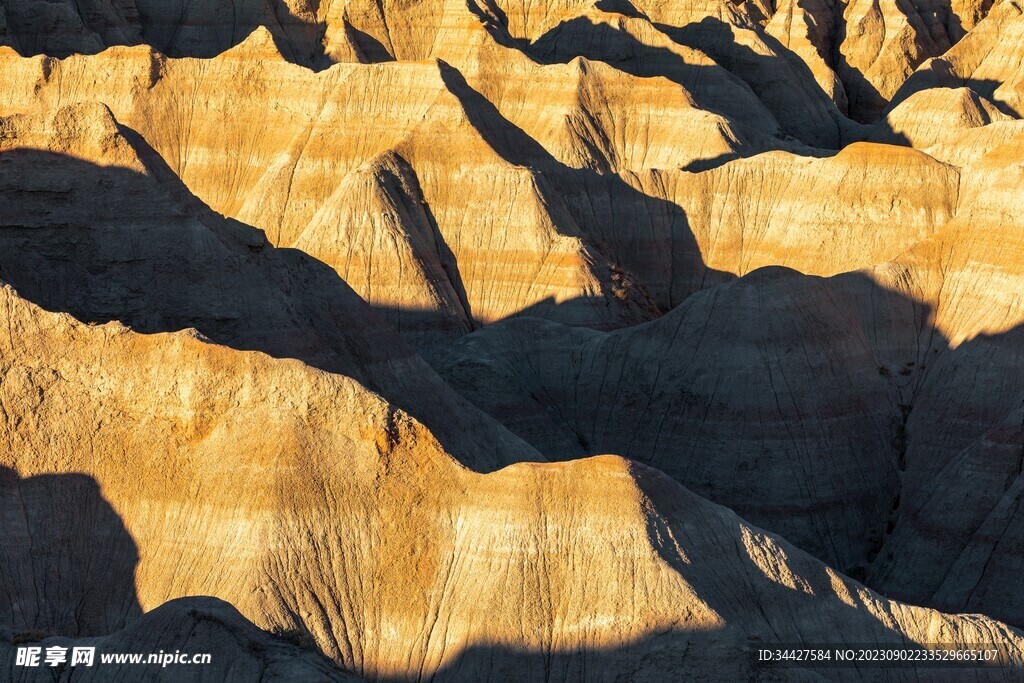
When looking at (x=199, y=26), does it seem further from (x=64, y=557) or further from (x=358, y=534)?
(x=358, y=534)

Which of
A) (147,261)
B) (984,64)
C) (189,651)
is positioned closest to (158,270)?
(147,261)

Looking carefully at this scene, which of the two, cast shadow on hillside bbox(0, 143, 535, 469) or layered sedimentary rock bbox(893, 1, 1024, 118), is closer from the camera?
cast shadow on hillside bbox(0, 143, 535, 469)

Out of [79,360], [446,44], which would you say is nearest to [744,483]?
[79,360]

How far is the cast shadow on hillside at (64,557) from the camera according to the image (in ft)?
91.2

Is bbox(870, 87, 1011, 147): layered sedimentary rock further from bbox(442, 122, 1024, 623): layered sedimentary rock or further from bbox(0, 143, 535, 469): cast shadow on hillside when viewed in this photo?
bbox(0, 143, 535, 469): cast shadow on hillside

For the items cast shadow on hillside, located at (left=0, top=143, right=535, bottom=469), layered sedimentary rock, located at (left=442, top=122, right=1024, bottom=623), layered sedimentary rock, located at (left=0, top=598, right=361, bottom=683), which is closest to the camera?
layered sedimentary rock, located at (left=0, top=598, right=361, bottom=683)

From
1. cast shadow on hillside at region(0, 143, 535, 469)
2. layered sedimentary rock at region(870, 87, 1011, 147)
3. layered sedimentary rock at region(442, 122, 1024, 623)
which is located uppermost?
cast shadow on hillside at region(0, 143, 535, 469)

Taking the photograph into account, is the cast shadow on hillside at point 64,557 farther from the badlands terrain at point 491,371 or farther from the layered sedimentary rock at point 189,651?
the layered sedimentary rock at point 189,651

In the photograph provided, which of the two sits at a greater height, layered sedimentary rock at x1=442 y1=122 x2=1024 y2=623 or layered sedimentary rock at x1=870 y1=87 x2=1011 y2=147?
layered sedimentary rock at x1=870 y1=87 x2=1011 y2=147

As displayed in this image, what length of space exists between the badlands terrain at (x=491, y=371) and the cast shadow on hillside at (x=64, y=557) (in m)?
0.06

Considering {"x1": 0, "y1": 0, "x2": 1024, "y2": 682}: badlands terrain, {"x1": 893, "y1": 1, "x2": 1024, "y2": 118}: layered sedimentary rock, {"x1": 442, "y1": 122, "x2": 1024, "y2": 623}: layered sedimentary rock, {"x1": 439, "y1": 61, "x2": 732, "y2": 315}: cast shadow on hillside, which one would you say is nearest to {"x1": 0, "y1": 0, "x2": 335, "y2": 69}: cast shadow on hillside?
{"x1": 0, "y1": 0, "x2": 1024, "y2": 682}: badlands terrain

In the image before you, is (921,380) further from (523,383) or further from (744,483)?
(523,383)

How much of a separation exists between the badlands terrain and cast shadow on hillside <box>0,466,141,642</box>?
0.06 metres

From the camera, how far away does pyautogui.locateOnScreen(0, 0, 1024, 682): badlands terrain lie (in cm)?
2680
